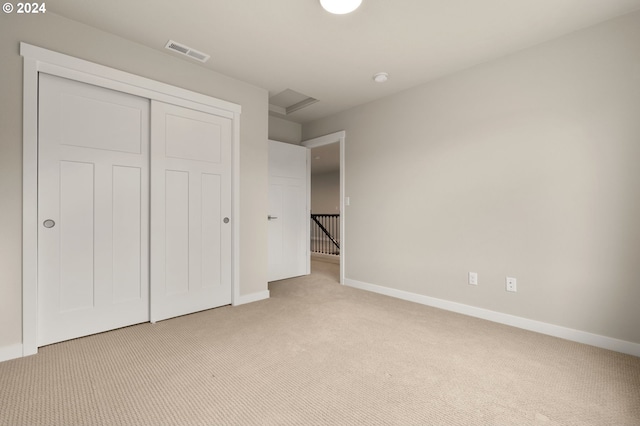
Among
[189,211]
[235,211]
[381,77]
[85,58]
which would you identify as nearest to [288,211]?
[235,211]

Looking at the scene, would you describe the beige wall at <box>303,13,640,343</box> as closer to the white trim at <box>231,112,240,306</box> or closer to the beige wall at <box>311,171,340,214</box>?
the white trim at <box>231,112,240,306</box>

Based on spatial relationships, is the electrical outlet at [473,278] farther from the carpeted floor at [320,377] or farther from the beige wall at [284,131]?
the beige wall at [284,131]

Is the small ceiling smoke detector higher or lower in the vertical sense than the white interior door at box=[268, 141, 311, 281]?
higher

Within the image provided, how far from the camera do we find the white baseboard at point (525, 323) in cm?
212

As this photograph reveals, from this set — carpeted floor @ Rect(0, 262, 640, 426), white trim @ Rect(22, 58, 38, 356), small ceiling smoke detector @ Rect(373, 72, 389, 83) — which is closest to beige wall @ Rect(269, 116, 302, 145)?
small ceiling smoke detector @ Rect(373, 72, 389, 83)

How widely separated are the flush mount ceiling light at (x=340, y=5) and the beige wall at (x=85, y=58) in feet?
5.25

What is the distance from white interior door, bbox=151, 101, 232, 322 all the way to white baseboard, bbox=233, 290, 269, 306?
4.8 inches

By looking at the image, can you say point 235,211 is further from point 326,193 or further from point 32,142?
point 326,193

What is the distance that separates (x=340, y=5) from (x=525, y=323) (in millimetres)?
2949

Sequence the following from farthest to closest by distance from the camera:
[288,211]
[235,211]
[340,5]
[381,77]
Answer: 1. [288,211]
2. [235,211]
3. [381,77]
4. [340,5]

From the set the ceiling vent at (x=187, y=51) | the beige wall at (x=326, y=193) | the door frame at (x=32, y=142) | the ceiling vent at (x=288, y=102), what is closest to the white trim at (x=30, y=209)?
the door frame at (x=32, y=142)

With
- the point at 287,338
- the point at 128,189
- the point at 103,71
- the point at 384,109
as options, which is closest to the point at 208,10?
the point at 103,71

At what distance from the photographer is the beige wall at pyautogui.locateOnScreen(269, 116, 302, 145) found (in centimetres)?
453

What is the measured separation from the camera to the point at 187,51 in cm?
266
